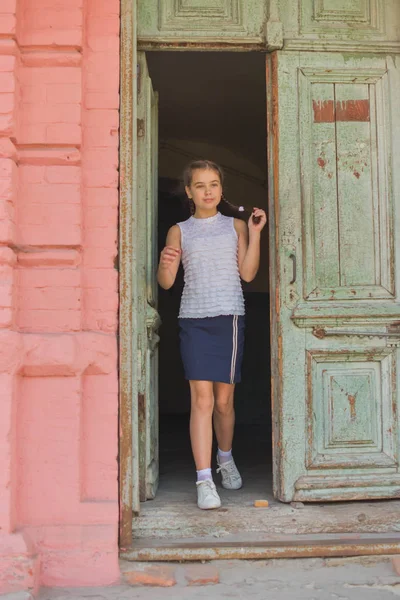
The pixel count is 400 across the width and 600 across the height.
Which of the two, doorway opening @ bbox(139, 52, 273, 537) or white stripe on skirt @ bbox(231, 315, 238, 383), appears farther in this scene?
doorway opening @ bbox(139, 52, 273, 537)

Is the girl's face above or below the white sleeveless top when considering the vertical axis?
above

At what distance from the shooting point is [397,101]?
3.81 meters

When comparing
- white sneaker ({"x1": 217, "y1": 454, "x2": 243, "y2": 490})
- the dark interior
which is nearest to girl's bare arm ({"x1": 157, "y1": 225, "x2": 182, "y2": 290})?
white sneaker ({"x1": 217, "y1": 454, "x2": 243, "y2": 490})

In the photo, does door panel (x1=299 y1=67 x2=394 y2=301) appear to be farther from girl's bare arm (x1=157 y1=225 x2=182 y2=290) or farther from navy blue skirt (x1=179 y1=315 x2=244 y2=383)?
girl's bare arm (x1=157 y1=225 x2=182 y2=290)

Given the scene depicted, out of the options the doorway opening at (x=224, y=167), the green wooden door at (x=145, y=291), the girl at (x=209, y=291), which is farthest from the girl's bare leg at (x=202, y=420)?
the doorway opening at (x=224, y=167)

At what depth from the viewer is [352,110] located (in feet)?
12.5

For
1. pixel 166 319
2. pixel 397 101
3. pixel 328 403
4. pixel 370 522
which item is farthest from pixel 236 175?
pixel 370 522

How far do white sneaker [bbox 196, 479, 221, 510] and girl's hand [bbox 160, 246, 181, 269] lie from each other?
1.22 metres

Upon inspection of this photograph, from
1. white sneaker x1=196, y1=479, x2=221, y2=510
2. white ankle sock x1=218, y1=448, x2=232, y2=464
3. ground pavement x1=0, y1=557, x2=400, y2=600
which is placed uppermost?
white ankle sock x1=218, y1=448, x2=232, y2=464

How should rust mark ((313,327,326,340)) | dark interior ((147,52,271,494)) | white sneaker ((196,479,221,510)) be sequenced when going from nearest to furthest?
white sneaker ((196,479,221,510)) < rust mark ((313,327,326,340)) < dark interior ((147,52,271,494))

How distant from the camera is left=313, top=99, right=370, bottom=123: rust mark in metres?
3.79

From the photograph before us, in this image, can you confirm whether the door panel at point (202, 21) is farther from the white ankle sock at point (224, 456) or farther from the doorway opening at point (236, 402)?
the white ankle sock at point (224, 456)

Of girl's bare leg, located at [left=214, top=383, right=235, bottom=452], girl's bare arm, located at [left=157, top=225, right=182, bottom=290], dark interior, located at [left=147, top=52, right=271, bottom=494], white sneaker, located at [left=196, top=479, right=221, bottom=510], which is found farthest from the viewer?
dark interior, located at [left=147, top=52, right=271, bottom=494]

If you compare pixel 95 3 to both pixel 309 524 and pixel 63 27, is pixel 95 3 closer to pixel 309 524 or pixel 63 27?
pixel 63 27
